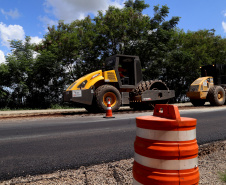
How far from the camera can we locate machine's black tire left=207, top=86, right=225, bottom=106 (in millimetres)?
14258

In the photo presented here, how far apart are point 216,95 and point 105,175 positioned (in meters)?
13.2

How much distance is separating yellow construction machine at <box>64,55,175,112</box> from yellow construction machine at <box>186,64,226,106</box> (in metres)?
2.74

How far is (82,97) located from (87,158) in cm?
666

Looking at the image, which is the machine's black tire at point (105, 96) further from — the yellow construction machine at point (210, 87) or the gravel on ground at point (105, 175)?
the gravel on ground at point (105, 175)

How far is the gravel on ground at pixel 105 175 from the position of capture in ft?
9.10

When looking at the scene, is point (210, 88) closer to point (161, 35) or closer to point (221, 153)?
point (161, 35)

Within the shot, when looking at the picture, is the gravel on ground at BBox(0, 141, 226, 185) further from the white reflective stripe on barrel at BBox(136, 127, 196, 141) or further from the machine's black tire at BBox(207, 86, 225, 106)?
the machine's black tire at BBox(207, 86, 225, 106)

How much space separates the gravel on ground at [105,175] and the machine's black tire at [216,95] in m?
11.6

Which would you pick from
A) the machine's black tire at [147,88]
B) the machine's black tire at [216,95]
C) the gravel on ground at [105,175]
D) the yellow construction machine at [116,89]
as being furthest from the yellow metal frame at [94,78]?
the gravel on ground at [105,175]

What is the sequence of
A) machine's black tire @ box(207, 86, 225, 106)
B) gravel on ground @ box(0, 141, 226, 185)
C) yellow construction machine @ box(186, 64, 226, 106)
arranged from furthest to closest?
1. yellow construction machine @ box(186, 64, 226, 106)
2. machine's black tire @ box(207, 86, 225, 106)
3. gravel on ground @ box(0, 141, 226, 185)

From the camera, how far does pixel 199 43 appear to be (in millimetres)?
28344

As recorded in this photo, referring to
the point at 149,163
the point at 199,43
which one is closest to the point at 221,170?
the point at 149,163

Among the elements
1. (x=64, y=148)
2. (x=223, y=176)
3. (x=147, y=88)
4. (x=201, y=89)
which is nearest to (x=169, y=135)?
(x=223, y=176)

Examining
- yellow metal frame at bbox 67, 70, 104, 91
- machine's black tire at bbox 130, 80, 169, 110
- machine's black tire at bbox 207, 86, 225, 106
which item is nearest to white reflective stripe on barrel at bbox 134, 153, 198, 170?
yellow metal frame at bbox 67, 70, 104, 91
